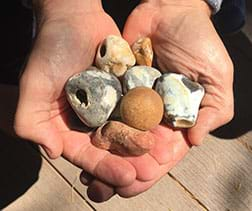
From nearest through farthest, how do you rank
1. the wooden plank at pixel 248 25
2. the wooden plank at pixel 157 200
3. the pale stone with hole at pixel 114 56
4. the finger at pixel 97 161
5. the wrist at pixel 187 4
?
the finger at pixel 97 161 < the pale stone with hole at pixel 114 56 < the wrist at pixel 187 4 < the wooden plank at pixel 157 200 < the wooden plank at pixel 248 25

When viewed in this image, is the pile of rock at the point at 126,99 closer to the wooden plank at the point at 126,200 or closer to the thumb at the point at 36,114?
the thumb at the point at 36,114

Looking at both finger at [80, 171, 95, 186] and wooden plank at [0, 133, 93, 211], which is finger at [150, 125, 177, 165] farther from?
wooden plank at [0, 133, 93, 211]

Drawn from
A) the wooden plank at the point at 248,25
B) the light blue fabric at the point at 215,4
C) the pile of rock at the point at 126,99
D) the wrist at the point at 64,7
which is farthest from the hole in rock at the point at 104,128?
the wooden plank at the point at 248,25

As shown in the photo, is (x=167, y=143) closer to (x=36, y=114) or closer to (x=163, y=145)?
(x=163, y=145)

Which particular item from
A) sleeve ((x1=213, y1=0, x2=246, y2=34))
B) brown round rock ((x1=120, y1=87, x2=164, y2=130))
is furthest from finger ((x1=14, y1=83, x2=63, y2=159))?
sleeve ((x1=213, y1=0, x2=246, y2=34))

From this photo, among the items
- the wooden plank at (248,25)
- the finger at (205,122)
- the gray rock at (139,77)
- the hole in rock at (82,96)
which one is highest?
the gray rock at (139,77)

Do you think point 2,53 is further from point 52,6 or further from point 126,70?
point 126,70
